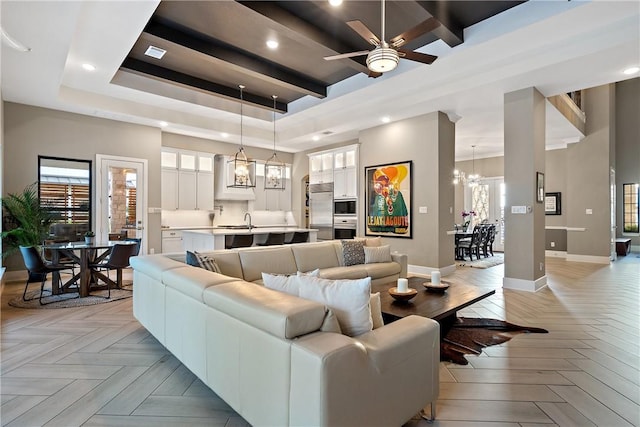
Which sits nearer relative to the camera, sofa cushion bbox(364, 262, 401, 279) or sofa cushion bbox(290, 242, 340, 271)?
sofa cushion bbox(290, 242, 340, 271)

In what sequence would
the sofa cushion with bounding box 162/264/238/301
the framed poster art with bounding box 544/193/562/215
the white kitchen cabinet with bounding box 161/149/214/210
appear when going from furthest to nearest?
the framed poster art with bounding box 544/193/562/215
the white kitchen cabinet with bounding box 161/149/214/210
the sofa cushion with bounding box 162/264/238/301

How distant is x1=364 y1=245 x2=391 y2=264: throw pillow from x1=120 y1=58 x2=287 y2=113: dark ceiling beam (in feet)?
12.2

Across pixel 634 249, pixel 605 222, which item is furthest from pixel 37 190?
pixel 634 249

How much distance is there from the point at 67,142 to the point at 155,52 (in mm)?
2833

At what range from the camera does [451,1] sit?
11.7 ft

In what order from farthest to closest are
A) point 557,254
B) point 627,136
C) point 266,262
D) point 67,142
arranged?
point 627,136 → point 557,254 → point 67,142 → point 266,262

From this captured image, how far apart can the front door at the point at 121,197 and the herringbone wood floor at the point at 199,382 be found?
8.96 ft

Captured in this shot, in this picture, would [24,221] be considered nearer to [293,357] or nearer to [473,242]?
[293,357]

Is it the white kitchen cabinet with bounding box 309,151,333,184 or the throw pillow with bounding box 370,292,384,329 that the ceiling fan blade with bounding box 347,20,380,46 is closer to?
the throw pillow with bounding box 370,292,384,329

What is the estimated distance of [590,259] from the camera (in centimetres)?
788

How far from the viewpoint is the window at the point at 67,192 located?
5785mm

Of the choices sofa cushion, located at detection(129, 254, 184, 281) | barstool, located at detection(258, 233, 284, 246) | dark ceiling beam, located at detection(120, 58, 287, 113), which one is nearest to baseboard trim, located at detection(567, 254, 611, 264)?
barstool, located at detection(258, 233, 284, 246)

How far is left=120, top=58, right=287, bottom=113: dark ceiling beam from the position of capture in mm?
4906

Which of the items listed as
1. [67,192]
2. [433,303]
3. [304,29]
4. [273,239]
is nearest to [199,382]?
[433,303]
